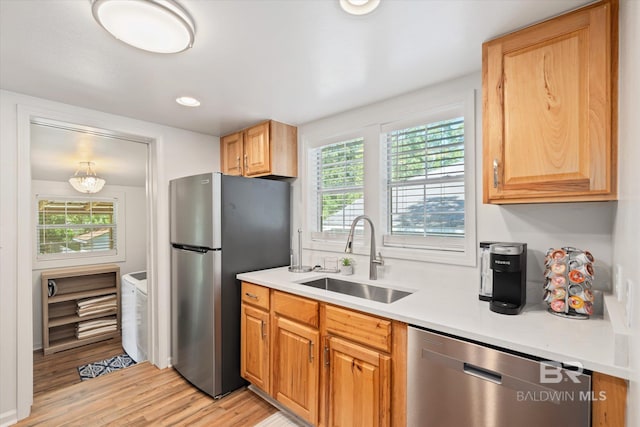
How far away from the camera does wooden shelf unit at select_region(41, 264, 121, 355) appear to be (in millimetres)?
3180

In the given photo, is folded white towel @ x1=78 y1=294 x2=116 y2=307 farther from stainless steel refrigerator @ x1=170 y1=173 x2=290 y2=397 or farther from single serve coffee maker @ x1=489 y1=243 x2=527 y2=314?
single serve coffee maker @ x1=489 y1=243 x2=527 y2=314

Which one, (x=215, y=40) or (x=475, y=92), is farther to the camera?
(x=475, y=92)

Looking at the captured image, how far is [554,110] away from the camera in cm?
127

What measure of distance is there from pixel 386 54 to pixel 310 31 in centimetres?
45

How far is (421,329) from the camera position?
134 cm

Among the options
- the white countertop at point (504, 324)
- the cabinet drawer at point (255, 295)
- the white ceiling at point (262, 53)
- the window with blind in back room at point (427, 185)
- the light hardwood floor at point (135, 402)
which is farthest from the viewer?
the cabinet drawer at point (255, 295)

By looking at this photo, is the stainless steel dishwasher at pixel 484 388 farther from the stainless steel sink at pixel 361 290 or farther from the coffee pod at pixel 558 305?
the stainless steel sink at pixel 361 290

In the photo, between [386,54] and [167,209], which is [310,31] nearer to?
[386,54]

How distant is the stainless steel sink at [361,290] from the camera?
1975 millimetres

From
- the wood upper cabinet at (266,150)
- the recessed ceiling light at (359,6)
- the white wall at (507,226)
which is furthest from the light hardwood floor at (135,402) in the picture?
the recessed ceiling light at (359,6)

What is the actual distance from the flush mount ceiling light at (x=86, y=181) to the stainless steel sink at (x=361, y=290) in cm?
300

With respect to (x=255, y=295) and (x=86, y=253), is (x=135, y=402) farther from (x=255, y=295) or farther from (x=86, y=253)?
(x=86, y=253)

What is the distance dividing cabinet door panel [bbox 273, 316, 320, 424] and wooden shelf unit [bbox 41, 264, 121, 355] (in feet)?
8.88

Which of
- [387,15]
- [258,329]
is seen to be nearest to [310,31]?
[387,15]
